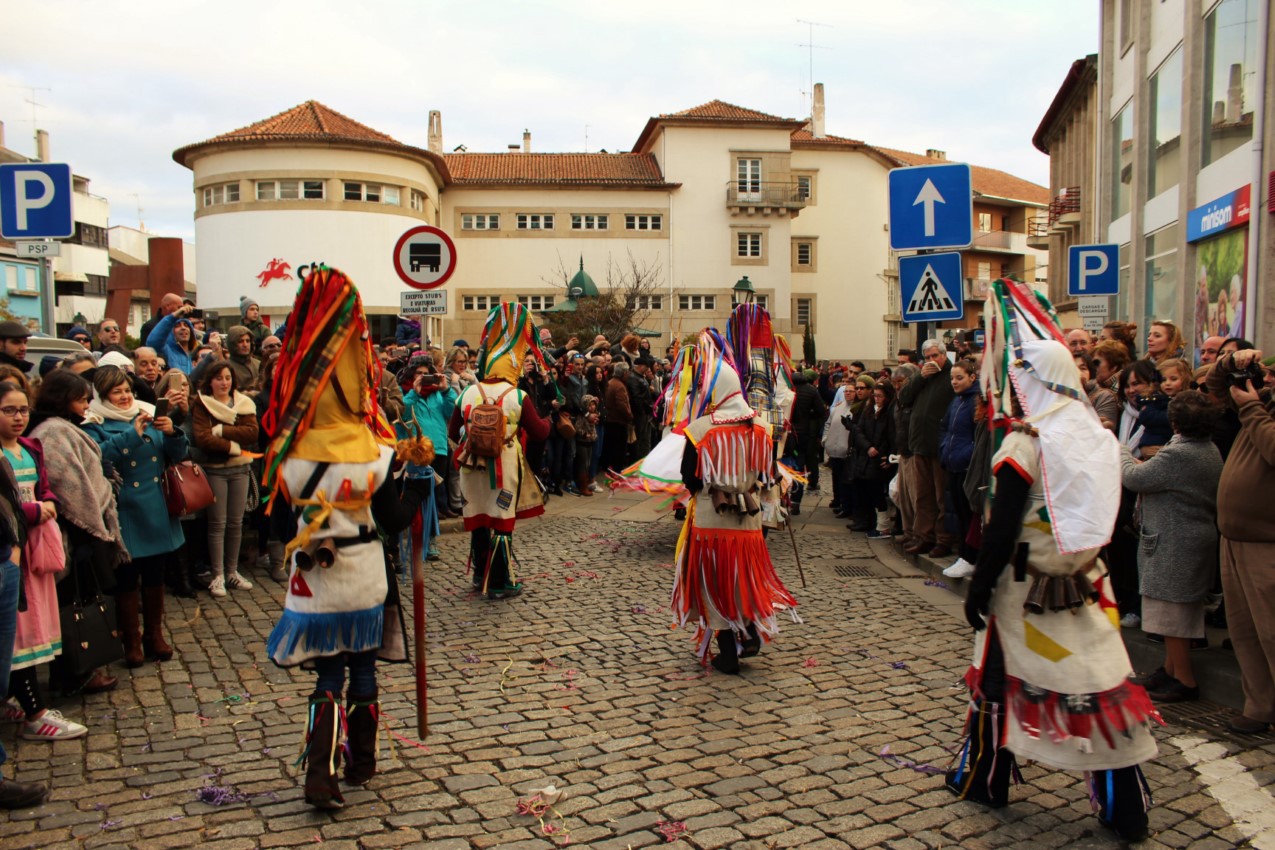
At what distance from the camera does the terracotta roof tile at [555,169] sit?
5303cm

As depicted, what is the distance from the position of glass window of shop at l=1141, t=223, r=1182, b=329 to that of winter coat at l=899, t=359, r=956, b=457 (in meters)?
10.1

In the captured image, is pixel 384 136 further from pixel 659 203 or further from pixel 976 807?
pixel 976 807

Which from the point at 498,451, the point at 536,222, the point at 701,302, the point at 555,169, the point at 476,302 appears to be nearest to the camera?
the point at 498,451

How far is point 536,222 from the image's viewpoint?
5375 cm

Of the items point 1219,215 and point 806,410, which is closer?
point 806,410

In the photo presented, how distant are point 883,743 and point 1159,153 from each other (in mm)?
18933

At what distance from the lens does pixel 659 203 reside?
178 ft

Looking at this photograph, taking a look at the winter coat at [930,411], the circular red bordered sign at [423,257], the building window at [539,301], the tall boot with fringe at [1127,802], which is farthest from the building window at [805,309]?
the tall boot with fringe at [1127,802]

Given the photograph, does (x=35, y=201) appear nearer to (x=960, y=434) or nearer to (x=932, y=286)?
(x=932, y=286)

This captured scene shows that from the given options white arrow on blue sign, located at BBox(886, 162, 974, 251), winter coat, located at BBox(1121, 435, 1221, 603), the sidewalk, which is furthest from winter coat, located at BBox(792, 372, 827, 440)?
winter coat, located at BBox(1121, 435, 1221, 603)

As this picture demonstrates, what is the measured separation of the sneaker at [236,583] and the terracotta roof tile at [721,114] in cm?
4860

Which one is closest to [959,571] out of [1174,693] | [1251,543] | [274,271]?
[1174,693]

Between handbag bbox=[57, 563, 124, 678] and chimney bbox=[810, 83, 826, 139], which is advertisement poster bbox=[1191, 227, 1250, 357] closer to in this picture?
handbag bbox=[57, 563, 124, 678]

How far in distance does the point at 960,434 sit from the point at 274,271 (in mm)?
41133
